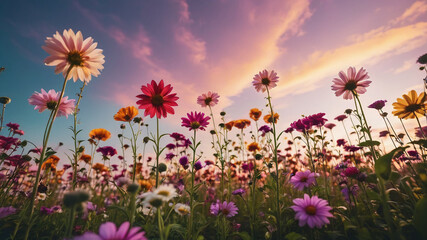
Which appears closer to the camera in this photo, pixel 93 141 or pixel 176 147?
pixel 93 141

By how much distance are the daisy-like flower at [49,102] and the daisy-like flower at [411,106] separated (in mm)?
4214


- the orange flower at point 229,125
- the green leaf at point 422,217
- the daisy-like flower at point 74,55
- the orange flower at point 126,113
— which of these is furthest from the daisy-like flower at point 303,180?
the daisy-like flower at point 74,55

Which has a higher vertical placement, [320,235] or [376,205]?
[376,205]

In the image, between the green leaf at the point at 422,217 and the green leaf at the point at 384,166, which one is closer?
the green leaf at the point at 422,217

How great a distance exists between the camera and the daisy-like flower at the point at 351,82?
2.52 m

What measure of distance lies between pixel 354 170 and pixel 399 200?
39.0 inches

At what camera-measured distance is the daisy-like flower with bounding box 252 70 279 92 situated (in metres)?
2.99

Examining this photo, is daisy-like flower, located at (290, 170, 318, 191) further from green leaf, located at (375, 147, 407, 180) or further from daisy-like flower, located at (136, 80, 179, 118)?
daisy-like flower, located at (136, 80, 179, 118)

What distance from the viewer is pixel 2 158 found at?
2.46 metres

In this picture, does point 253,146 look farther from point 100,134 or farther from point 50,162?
point 50,162

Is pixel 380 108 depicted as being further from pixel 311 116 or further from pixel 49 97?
pixel 49 97

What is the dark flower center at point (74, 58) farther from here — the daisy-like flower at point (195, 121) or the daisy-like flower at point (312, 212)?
the daisy-like flower at point (312, 212)

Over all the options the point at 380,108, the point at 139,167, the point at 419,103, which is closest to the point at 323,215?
the point at 419,103

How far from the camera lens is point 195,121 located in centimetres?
262
